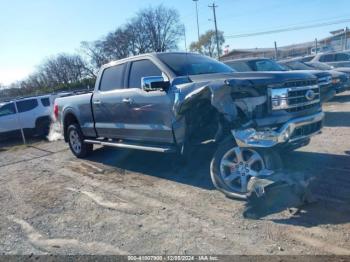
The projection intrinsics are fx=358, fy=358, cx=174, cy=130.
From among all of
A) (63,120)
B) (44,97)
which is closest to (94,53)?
(44,97)

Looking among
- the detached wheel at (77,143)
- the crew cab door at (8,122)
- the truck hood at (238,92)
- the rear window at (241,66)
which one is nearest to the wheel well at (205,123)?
the truck hood at (238,92)

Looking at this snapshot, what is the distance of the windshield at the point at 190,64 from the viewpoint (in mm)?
5867

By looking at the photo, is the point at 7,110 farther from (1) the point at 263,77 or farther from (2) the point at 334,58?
(2) the point at 334,58

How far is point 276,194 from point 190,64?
9.36 feet

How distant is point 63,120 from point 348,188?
6.62 metres

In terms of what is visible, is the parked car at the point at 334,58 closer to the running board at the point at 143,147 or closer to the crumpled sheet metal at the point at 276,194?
the running board at the point at 143,147

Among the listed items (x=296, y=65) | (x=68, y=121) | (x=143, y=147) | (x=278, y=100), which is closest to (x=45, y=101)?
(x=68, y=121)

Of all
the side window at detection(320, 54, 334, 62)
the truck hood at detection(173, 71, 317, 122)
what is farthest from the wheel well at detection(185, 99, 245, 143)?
the side window at detection(320, 54, 334, 62)

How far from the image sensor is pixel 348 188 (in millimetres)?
4707

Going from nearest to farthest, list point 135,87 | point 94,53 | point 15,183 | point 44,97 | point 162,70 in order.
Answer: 1. point 162,70
2. point 135,87
3. point 15,183
4. point 44,97
5. point 94,53

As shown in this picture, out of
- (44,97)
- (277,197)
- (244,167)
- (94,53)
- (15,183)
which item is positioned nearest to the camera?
(277,197)

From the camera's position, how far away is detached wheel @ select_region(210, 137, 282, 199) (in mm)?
4523

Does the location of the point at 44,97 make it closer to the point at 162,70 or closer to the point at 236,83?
the point at 162,70

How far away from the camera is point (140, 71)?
6.46 meters
